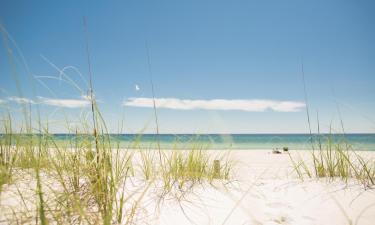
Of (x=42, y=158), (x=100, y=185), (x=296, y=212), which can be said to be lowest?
(x=296, y=212)

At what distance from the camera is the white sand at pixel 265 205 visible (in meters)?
1.38

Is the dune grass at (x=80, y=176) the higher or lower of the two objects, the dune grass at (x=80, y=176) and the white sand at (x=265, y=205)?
the higher

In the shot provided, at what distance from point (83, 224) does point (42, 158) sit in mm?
849

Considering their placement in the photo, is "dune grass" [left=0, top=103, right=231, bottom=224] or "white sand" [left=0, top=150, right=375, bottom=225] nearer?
"dune grass" [left=0, top=103, right=231, bottom=224]

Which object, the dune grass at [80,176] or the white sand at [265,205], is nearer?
the dune grass at [80,176]

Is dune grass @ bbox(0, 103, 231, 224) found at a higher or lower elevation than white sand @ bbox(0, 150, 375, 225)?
higher

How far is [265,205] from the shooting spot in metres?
1.72

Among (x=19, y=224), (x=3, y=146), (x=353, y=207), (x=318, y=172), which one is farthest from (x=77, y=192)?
(x=318, y=172)

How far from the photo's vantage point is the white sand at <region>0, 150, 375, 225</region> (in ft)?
4.52

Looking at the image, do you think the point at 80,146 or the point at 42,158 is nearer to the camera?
the point at 80,146

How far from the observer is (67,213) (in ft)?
3.68

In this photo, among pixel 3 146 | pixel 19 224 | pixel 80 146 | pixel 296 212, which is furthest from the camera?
pixel 3 146

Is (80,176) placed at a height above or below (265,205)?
above

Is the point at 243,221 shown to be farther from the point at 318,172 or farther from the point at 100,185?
the point at 318,172
